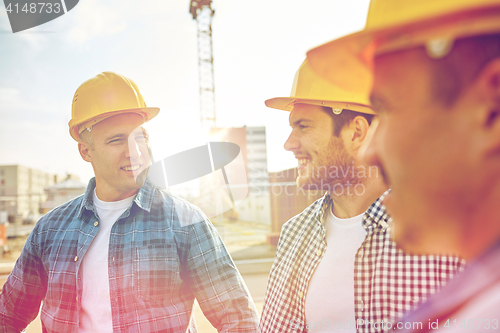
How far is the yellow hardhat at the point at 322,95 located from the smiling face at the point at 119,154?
3.75 ft

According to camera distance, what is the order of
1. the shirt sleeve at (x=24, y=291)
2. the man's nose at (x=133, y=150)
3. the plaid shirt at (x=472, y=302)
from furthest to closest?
the man's nose at (x=133, y=150)
the shirt sleeve at (x=24, y=291)
the plaid shirt at (x=472, y=302)

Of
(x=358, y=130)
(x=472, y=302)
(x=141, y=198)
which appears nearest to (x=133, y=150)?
(x=141, y=198)

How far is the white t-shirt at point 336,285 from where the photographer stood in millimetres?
1708

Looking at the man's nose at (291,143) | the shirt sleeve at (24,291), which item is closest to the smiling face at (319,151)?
the man's nose at (291,143)

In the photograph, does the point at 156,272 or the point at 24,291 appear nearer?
the point at 156,272

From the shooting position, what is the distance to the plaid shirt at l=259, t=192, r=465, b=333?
60.2 inches

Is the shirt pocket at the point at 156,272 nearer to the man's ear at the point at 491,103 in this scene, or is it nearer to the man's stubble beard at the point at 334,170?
the man's stubble beard at the point at 334,170

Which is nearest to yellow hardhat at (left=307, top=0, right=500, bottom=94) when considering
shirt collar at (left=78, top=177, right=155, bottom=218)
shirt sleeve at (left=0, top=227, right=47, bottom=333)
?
shirt collar at (left=78, top=177, right=155, bottom=218)

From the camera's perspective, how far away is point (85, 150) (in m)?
2.39

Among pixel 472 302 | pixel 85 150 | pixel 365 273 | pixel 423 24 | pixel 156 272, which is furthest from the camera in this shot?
pixel 85 150

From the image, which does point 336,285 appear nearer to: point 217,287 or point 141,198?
point 217,287

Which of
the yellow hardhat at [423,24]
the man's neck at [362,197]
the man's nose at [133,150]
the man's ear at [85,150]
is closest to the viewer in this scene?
the yellow hardhat at [423,24]

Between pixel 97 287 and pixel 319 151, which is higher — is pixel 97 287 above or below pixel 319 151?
below

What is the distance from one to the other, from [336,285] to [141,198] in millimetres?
1361
